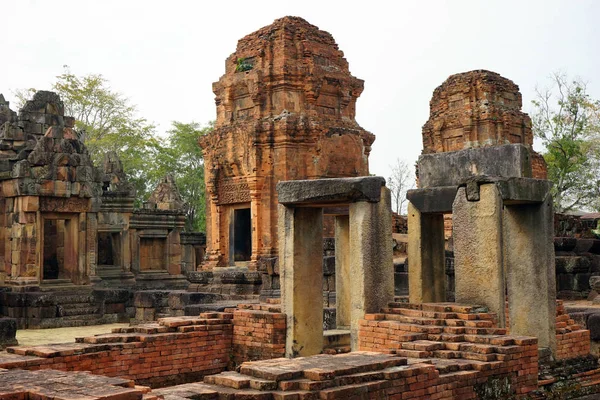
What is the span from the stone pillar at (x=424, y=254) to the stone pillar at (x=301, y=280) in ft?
4.59

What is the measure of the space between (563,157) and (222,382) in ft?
91.8

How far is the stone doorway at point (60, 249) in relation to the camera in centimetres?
1698

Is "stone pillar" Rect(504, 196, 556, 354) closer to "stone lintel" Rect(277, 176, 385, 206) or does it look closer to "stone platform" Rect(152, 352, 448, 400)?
"stone lintel" Rect(277, 176, 385, 206)

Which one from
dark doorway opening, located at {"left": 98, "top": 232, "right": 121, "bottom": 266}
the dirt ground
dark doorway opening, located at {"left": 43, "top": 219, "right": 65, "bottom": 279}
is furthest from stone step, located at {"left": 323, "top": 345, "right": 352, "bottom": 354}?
dark doorway opening, located at {"left": 98, "top": 232, "right": 121, "bottom": 266}

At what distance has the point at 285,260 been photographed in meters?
9.30

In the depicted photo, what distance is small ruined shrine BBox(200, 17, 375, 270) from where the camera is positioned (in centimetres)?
1766

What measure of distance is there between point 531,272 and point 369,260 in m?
1.97

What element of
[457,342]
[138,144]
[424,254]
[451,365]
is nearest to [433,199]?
[424,254]

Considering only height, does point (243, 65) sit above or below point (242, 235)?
above

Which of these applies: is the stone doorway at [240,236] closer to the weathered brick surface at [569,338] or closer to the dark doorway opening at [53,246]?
the dark doorway opening at [53,246]

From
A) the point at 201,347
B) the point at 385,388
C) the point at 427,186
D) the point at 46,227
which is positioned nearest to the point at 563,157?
the point at 46,227

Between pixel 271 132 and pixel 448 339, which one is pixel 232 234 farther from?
pixel 448 339

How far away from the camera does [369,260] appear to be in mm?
8820

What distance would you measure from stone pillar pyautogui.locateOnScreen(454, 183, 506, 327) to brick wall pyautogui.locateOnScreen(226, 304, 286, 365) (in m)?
2.19
